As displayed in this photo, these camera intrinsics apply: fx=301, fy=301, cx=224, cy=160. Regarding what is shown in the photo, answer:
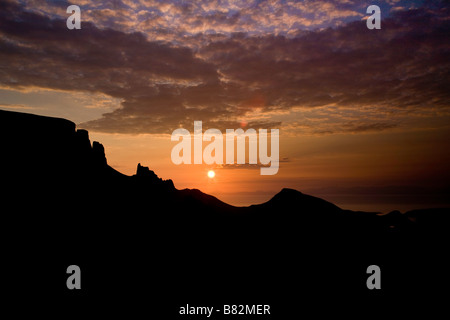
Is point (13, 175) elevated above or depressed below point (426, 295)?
above

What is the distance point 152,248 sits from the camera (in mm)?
73750

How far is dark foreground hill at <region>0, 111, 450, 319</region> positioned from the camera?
57125mm

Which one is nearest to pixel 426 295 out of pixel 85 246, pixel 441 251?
pixel 441 251

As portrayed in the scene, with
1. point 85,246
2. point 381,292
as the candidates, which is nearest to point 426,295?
point 381,292

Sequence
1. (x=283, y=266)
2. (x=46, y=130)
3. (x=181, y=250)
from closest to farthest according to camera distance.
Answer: (x=46, y=130) < (x=181, y=250) < (x=283, y=266)

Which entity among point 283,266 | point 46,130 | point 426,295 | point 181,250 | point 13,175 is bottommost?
A: point 426,295

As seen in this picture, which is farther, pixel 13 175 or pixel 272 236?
pixel 272 236

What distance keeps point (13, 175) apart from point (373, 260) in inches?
4021

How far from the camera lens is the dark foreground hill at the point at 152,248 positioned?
57.1 metres

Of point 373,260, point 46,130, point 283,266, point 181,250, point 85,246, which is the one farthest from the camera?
point 373,260

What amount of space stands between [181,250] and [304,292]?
32.4 m
